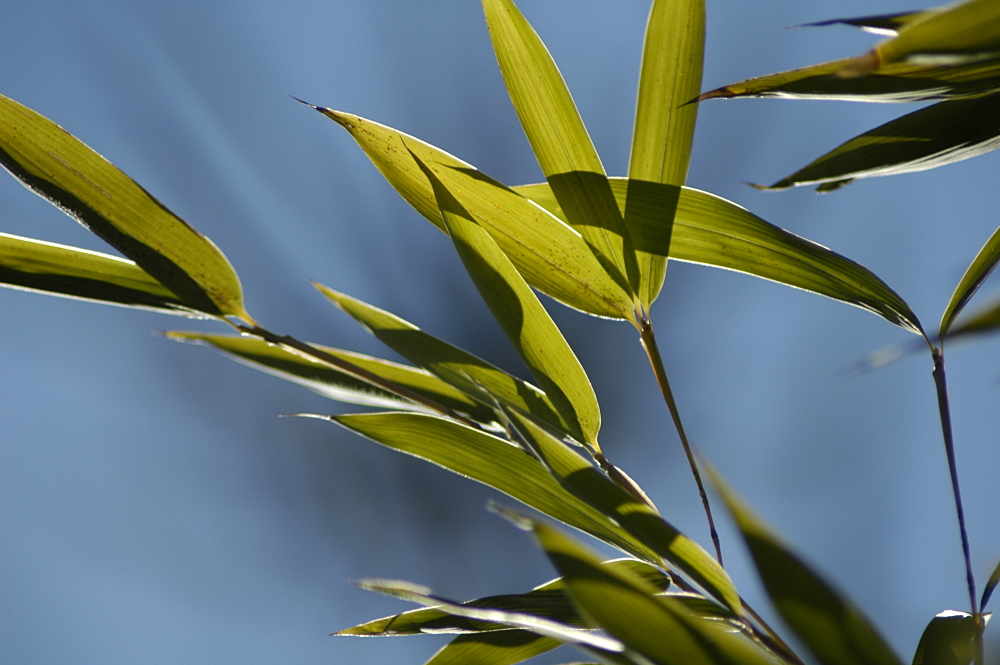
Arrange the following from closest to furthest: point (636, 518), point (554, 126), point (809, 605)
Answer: point (809, 605), point (636, 518), point (554, 126)

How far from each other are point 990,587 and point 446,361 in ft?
1.12

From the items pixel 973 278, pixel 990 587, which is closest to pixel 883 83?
pixel 973 278

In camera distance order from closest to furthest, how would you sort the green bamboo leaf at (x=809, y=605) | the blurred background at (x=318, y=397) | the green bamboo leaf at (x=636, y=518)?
the green bamboo leaf at (x=809, y=605) → the green bamboo leaf at (x=636, y=518) → the blurred background at (x=318, y=397)

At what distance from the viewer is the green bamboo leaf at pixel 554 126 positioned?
1.18 ft

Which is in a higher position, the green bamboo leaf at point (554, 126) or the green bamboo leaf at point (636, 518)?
the green bamboo leaf at point (554, 126)

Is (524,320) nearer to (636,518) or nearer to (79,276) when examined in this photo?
(636,518)

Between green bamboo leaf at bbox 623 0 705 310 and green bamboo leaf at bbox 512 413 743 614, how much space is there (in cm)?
16

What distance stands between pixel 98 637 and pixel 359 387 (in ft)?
13.8

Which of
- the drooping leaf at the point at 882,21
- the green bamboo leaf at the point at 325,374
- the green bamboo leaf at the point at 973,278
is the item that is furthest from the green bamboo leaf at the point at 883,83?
the green bamboo leaf at the point at 325,374

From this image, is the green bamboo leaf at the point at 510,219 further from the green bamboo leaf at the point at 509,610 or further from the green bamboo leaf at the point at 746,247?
the green bamboo leaf at the point at 509,610

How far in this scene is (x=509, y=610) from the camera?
0.33 metres

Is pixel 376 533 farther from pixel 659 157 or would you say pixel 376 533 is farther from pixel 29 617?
pixel 659 157

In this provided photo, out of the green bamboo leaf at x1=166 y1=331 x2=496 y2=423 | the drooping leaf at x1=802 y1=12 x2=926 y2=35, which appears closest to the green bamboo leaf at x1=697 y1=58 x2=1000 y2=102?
the drooping leaf at x1=802 y1=12 x2=926 y2=35

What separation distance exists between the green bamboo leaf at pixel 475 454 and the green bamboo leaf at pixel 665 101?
0.48 ft
